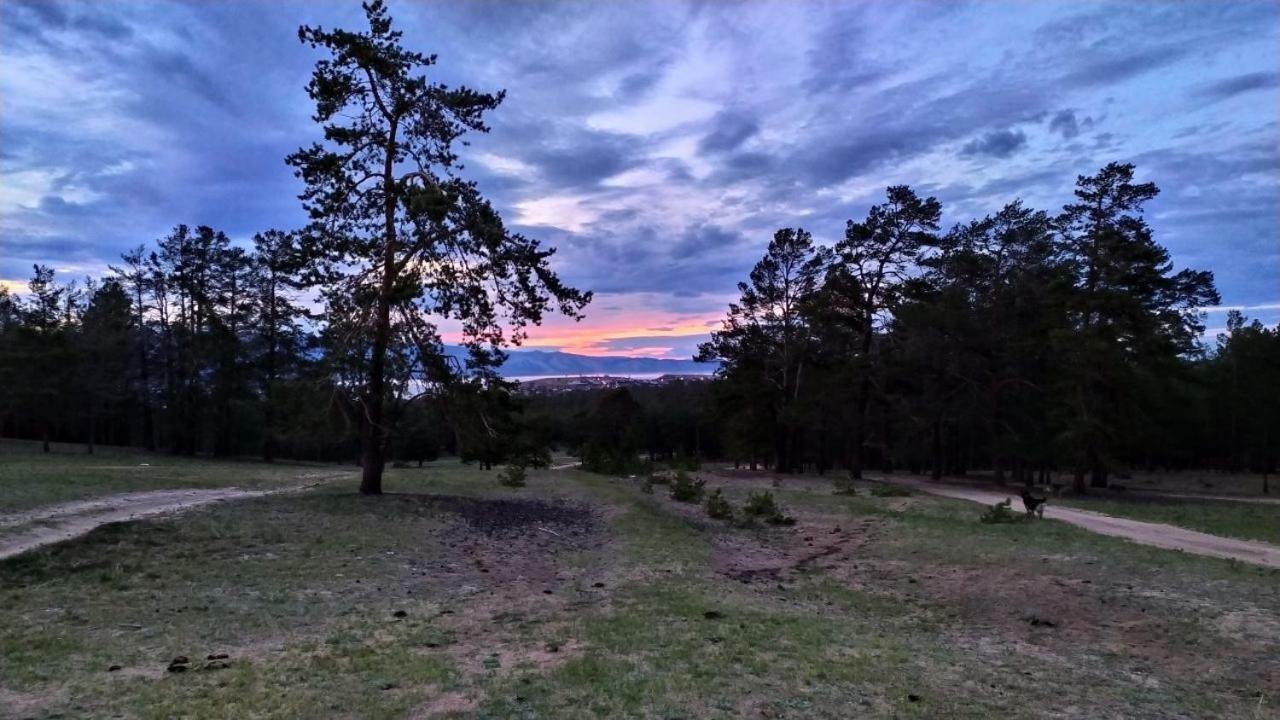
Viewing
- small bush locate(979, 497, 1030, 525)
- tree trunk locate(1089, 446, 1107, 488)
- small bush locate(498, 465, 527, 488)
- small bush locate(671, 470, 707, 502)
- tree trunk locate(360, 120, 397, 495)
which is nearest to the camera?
small bush locate(979, 497, 1030, 525)

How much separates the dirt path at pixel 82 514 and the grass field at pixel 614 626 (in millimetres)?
737

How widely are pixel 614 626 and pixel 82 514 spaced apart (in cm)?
1259

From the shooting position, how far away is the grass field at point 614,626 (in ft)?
18.1

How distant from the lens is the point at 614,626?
25.4 ft

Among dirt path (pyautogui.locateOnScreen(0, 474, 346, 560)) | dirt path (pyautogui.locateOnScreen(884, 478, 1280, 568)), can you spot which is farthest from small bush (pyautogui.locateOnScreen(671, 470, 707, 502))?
dirt path (pyautogui.locateOnScreen(0, 474, 346, 560))

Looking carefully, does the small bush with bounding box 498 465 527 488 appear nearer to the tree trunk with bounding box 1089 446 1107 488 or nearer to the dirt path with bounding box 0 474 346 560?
the dirt path with bounding box 0 474 346 560

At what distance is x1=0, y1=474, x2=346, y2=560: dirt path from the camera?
11.2m

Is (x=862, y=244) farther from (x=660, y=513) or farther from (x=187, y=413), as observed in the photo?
(x=187, y=413)

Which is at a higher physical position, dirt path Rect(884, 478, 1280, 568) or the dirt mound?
the dirt mound

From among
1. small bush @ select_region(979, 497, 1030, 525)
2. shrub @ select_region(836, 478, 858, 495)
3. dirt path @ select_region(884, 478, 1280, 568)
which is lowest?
dirt path @ select_region(884, 478, 1280, 568)

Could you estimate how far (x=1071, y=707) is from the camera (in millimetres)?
5734

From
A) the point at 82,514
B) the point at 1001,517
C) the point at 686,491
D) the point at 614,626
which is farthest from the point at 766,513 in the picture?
the point at 82,514

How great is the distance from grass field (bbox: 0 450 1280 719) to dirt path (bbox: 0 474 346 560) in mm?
737

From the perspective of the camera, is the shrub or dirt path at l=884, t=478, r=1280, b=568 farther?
the shrub
